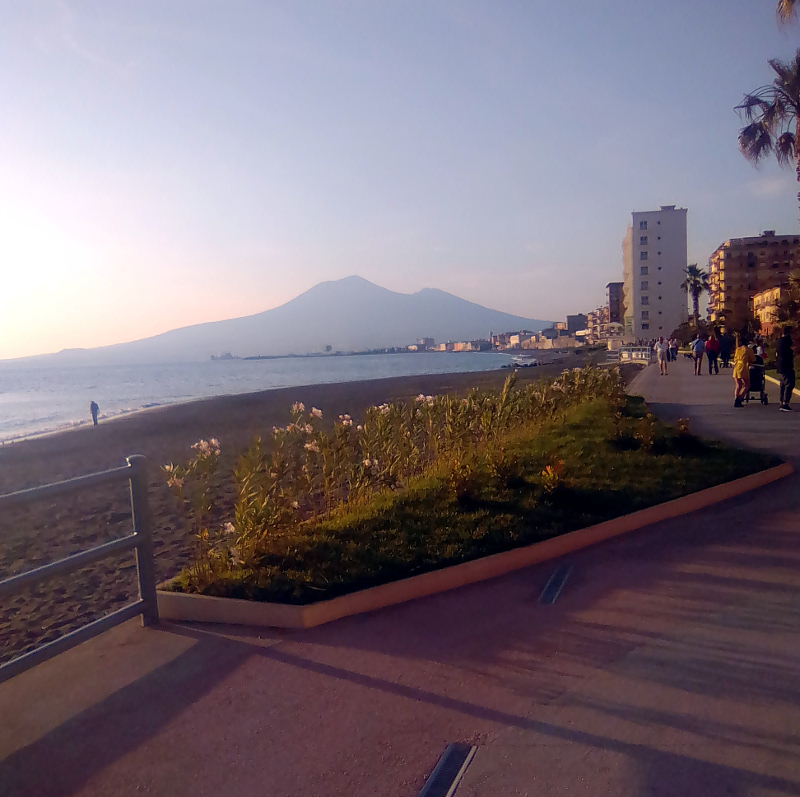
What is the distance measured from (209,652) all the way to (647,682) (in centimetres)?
243

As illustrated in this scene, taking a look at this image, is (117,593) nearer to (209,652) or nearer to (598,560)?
(209,652)

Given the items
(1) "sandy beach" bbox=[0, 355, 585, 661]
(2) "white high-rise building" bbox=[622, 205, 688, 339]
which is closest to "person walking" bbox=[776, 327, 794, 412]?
(1) "sandy beach" bbox=[0, 355, 585, 661]

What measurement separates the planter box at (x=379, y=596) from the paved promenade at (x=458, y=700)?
0.12 metres

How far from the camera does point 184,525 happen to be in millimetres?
8812

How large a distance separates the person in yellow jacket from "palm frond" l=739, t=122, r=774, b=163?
428 inches

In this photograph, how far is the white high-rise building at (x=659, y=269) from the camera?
9619 centimetres

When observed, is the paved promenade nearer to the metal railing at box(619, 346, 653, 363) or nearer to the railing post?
the railing post

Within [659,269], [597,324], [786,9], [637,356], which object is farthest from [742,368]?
[597,324]

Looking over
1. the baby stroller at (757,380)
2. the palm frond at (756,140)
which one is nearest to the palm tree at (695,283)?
the palm frond at (756,140)

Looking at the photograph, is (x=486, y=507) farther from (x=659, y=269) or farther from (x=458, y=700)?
(x=659, y=269)

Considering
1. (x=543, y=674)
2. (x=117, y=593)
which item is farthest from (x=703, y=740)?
(x=117, y=593)

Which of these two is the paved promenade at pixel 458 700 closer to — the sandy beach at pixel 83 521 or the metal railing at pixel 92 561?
the metal railing at pixel 92 561

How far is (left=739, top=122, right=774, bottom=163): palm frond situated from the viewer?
22.6m

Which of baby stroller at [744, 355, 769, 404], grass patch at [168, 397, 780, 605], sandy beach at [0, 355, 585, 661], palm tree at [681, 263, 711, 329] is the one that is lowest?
sandy beach at [0, 355, 585, 661]
